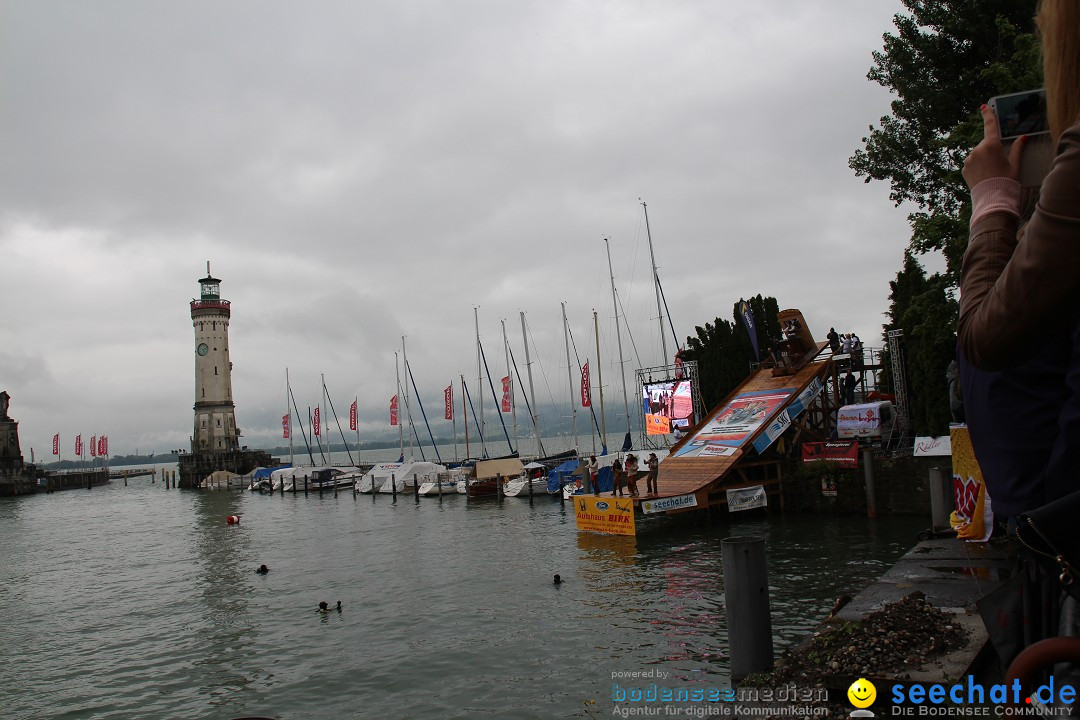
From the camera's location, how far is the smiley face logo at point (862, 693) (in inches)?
209

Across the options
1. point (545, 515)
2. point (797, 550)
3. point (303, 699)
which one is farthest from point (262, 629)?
point (545, 515)

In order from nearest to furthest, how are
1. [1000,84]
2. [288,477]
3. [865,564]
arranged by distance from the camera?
[865,564] < [1000,84] < [288,477]

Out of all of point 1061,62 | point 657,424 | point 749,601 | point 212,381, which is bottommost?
point 749,601

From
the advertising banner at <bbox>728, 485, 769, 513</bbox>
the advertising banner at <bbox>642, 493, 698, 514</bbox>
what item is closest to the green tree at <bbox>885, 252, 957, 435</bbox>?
the advertising banner at <bbox>728, 485, 769, 513</bbox>

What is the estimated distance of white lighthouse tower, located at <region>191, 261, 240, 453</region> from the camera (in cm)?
9206

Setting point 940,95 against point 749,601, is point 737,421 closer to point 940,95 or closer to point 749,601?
point 940,95

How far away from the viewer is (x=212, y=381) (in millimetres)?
91875

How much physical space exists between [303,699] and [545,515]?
23.6 metres

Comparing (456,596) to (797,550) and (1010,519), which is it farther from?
(1010,519)

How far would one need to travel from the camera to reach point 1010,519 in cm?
190

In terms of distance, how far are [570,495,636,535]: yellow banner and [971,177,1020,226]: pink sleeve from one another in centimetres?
2141

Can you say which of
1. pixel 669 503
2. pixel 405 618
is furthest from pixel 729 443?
pixel 405 618

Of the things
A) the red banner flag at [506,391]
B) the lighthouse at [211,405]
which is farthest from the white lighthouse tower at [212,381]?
the red banner flag at [506,391]

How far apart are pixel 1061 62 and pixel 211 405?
331 feet
